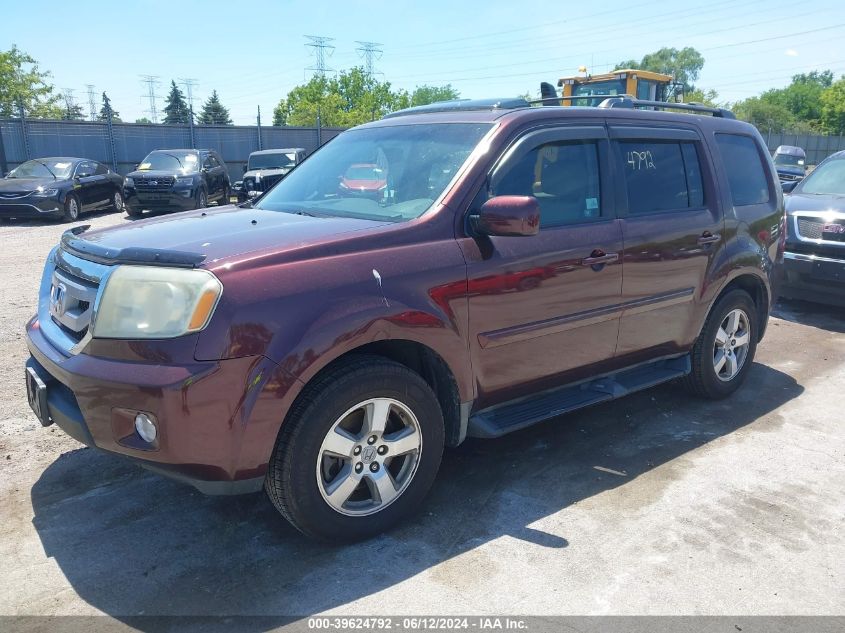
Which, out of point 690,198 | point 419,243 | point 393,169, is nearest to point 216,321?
point 419,243

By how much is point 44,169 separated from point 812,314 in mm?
15909

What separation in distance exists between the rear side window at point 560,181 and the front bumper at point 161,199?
538 inches

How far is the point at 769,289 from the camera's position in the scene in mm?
5316

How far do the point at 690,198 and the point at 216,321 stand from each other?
10.9 ft

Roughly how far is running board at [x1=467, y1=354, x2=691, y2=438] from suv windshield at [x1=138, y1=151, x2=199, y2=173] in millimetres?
14616

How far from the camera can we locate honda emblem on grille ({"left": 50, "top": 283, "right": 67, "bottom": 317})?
10.5ft

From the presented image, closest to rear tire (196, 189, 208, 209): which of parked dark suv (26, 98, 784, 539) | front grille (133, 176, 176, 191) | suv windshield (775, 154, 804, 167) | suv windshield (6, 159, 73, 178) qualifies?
front grille (133, 176, 176, 191)

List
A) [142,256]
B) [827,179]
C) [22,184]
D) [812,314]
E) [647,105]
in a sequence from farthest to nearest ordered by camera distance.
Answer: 1. [22,184]
2. [827,179]
3. [812,314]
4. [647,105]
5. [142,256]

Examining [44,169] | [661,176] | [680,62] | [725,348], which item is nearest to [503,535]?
[661,176]

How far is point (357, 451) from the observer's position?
3.12 metres

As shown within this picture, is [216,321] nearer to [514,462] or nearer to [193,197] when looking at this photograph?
[514,462]

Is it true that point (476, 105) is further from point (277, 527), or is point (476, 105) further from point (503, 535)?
point (277, 527)

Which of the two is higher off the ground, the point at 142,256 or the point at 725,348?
the point at 142,256

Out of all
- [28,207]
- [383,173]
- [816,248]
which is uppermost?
[383,173]
